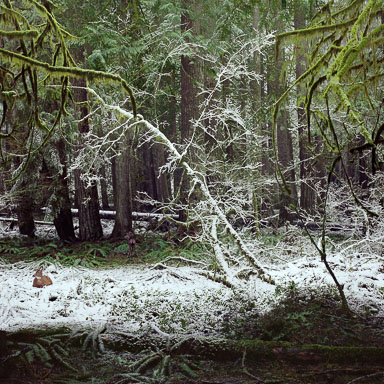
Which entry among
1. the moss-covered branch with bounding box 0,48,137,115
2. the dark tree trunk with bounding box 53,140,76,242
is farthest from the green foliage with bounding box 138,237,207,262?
the moss-covered branch with bounding box 0,48,137,115

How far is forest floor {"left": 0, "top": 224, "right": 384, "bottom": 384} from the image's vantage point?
4578 mm

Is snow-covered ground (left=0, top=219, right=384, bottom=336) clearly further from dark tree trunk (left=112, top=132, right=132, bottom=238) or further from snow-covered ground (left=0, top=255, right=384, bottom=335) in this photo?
dark tree trunk (left=112, top=132, right=132, bottom=238)

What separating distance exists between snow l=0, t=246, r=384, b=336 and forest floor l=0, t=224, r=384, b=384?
21 mm

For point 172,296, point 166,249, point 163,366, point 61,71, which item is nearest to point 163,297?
point 172,296

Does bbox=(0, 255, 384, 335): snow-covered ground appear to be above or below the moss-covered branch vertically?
below

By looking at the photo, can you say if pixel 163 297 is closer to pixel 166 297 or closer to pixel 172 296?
pixel 166 297

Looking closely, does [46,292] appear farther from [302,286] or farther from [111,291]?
[302,286]

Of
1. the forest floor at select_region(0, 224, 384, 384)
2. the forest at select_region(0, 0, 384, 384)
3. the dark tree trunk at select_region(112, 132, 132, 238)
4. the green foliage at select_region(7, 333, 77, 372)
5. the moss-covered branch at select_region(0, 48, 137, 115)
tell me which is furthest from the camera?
the dark tree trunk at select_region(112, 132, 132, 238)

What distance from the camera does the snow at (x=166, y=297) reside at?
6406mm

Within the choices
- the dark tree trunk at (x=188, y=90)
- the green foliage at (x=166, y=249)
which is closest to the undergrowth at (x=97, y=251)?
the green foliage at (x=166, y=249)

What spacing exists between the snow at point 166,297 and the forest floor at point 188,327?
2 centimetres

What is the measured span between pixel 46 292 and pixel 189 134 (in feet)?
21.9

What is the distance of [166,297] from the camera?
24.8 feet

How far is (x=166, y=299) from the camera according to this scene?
7.39 metres
